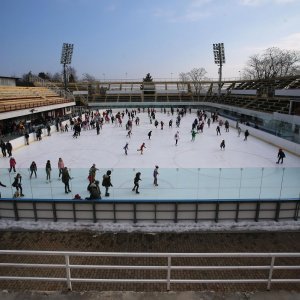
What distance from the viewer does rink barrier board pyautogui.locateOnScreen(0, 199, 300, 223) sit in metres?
8.80

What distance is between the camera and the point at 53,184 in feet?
31.4

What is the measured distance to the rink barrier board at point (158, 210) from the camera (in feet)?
28.9

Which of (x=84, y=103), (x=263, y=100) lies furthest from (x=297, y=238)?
(x=84, y=103)

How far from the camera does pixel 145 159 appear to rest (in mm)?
15383

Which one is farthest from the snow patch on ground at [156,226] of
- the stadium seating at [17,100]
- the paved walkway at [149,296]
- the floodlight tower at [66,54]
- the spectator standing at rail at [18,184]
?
the floodlight tower at [66,54]

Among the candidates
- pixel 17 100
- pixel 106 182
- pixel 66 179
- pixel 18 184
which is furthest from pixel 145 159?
pixel 17 100

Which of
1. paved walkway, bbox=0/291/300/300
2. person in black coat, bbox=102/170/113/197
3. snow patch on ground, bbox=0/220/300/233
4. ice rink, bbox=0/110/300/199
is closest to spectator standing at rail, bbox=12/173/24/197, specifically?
ice rink, bbox=0/110/300/199

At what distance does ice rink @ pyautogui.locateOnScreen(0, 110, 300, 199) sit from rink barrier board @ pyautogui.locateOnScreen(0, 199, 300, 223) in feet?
1.29

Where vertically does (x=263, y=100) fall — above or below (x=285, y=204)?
above

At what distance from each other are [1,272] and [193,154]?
12102mm

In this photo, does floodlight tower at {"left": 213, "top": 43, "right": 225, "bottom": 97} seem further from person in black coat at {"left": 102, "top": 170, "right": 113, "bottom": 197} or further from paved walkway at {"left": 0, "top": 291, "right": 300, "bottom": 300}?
paved walkway at {"left": 0, "top": 291, "right": 300, "bottom": 300}

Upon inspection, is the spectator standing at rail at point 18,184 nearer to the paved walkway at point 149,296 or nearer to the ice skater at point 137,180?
the ice skater at point 137,180

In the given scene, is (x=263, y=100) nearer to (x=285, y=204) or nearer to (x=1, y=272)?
(x=285, y=204)

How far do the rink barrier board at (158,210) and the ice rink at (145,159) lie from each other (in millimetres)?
392
